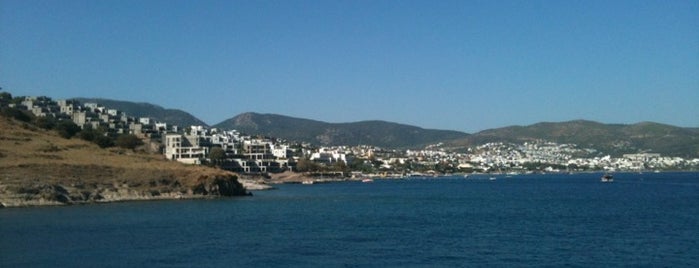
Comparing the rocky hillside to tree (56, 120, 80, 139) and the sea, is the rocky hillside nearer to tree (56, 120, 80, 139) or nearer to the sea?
tree (56, 120, 80, 139)

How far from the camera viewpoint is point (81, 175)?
203 ft

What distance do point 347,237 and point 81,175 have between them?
3631 cm

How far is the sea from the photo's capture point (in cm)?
2680

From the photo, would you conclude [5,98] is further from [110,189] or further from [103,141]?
[110,189]

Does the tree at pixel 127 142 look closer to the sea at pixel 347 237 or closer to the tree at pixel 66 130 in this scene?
the tree at pixel 66 130

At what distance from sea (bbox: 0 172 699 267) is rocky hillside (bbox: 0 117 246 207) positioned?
4.44 m

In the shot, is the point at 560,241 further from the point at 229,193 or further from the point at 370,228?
the point at 229,193

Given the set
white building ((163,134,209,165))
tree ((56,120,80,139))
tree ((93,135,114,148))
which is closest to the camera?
tree ((56,120,80,139))

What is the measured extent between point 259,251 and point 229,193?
47136 mm

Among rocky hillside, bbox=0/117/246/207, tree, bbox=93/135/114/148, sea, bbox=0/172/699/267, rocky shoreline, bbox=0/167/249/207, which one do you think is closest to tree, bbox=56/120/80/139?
tree, bbox=93/135/114/148

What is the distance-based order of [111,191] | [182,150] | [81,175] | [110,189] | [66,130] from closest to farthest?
1. [111,191]
2. [110,189]
3. [81,175]
4. [66,130]
5. [182,150]

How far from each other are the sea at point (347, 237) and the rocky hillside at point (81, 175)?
4.44 metres

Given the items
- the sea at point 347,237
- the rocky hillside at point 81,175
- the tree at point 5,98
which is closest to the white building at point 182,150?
the tree at point 5,98

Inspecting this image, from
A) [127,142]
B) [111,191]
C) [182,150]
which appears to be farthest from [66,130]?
[182,150]
